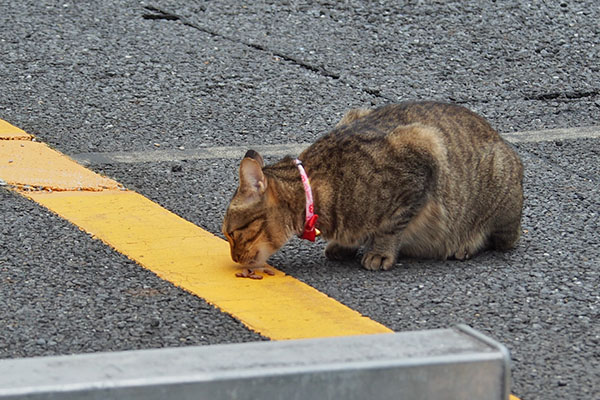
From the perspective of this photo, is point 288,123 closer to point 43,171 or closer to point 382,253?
point 43,171

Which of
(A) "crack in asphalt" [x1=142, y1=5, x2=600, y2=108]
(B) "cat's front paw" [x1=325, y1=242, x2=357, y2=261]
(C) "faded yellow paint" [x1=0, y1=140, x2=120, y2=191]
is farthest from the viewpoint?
(A) "crack in asphalt" [x1=142, y1=5, x2=600, y2=108]

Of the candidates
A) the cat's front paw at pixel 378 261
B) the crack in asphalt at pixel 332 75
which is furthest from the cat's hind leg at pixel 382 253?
the crack in asphalt at pixel 332 75

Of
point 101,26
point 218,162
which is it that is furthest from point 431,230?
point 101,26

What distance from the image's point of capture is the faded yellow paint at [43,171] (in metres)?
6.02

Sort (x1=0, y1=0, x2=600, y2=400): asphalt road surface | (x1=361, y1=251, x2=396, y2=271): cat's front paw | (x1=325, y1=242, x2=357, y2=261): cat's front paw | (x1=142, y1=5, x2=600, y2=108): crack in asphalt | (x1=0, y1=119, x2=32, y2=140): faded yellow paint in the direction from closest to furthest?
(x1=0, y1=0, x2=600, y2=400): asphalt road surface
(x1=361, y1=251, x2=396, y2=271): cat's front paw
(x1=325, y1=242, x2=357, y2=261): cat's front paw
(x1=0, y1=119, x2=32, y2=140): faded yellow paint
(x1=142, y1=5, x2=600, y2=108): crack in asphalt

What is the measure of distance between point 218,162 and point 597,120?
3.02 m

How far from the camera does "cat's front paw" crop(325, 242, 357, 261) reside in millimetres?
5203

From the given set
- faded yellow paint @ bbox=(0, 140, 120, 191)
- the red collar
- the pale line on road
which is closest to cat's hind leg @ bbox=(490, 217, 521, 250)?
the red collar

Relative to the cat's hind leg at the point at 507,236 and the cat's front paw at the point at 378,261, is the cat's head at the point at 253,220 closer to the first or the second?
the cat's front paw at the point at 378,261

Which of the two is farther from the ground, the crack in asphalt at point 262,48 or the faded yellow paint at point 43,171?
the crack in asphalt at point 262,48

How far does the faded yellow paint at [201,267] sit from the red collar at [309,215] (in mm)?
247

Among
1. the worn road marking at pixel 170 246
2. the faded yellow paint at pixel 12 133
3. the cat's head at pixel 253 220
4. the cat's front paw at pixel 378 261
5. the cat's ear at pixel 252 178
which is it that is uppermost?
the cat's ear at pixel 252 178

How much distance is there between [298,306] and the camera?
14.8 feet

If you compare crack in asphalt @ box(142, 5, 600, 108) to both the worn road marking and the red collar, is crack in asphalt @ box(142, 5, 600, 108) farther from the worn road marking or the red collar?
the red collar
